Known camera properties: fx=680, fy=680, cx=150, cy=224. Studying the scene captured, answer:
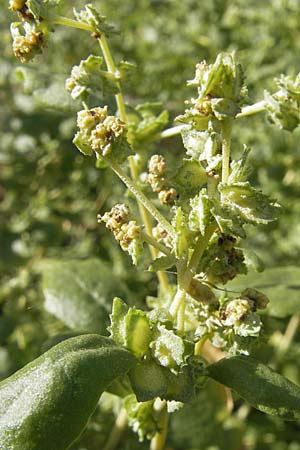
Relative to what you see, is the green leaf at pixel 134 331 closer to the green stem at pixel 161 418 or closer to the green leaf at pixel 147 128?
the green stem at pixel 161 418

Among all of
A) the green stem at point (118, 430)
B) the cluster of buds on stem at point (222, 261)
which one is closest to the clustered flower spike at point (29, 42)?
the cluster of buds on stem at point (222, 261)

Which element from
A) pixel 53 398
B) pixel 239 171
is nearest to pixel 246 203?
pixel 239 171

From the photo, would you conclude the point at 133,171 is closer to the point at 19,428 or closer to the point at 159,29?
the point at 19,428

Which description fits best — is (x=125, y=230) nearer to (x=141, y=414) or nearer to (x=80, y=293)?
(x=141, y=414)

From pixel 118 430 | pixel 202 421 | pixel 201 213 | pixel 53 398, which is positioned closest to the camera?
pixel 53 398

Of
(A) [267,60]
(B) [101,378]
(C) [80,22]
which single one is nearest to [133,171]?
(C) [80,22]

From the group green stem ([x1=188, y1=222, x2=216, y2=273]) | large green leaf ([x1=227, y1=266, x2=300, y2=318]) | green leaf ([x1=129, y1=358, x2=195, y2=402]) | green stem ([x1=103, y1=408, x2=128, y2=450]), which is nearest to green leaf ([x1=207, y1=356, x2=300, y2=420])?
green leaf ([x1=129, y1=358, x2=195, y2=402])

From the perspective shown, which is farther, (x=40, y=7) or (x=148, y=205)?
(x=40, y=7)
